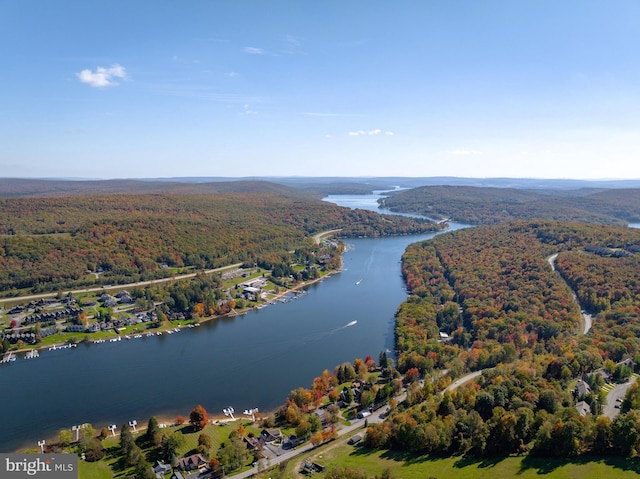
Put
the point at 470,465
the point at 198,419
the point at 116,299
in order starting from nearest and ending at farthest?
the point at 470,465
the point at 198,419
the point at 116,299

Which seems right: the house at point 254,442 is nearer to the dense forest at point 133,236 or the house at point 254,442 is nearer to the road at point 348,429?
the road at point 348,429

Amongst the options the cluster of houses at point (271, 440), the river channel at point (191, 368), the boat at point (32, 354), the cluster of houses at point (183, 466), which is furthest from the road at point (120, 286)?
the cluster of houses at point (271, 440)

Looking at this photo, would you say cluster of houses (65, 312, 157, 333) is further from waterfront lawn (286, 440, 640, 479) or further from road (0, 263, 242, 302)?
waterfront lawn (286, 440, 640, 479)

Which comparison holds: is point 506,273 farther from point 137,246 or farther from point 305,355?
point 137,246

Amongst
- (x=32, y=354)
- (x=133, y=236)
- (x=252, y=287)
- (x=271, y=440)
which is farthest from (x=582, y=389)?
(x=133, y=236)

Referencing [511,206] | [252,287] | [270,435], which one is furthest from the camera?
[511,206]

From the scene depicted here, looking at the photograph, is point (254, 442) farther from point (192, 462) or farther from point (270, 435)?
point (192, 462)
